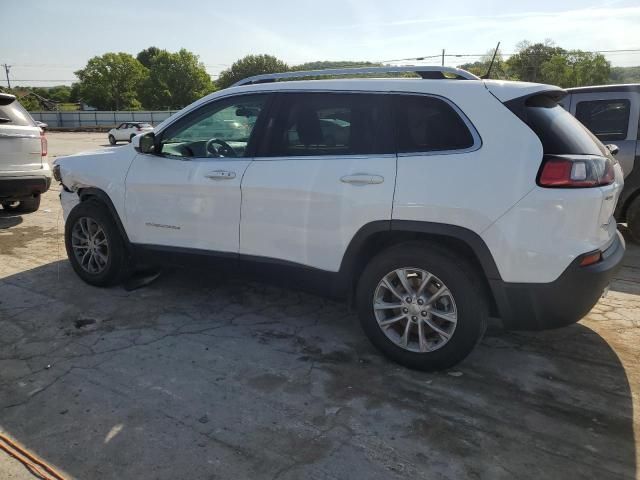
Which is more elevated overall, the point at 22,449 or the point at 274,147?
the point at 274,147

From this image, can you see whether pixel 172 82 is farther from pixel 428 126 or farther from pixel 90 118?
pixel 428 126

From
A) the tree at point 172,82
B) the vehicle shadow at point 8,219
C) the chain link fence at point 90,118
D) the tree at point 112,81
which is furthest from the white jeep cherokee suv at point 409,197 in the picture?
the tree at point 112,81

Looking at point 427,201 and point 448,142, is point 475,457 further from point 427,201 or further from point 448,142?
point 448,142

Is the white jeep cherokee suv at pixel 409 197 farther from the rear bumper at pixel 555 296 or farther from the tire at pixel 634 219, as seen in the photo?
the tire at pixel 634 219

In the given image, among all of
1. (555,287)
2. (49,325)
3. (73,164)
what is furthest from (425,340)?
(73,164)

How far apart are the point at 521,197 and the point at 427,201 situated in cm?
52

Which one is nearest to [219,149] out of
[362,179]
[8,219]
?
[362,179]

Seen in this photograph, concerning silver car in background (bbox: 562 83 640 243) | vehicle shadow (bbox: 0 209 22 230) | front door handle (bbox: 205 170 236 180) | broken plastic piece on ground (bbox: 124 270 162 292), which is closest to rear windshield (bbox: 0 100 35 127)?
vehicle shadow (bbox: 0 209 22 230)

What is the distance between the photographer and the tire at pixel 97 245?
182 inches

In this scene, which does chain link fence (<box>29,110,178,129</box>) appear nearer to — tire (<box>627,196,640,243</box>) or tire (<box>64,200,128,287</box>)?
tire (<box>64,200,128,287</box>)

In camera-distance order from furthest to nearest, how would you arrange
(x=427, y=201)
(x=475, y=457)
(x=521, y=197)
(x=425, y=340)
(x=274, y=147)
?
(x=274, y=147) → (x=425, y=340) → (x=427, y=201) → (x=521, y=197) → (x=475, y=457)

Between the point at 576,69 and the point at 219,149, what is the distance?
277 ft

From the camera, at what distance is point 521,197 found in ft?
9.27

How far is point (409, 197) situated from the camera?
3127 millimetres
